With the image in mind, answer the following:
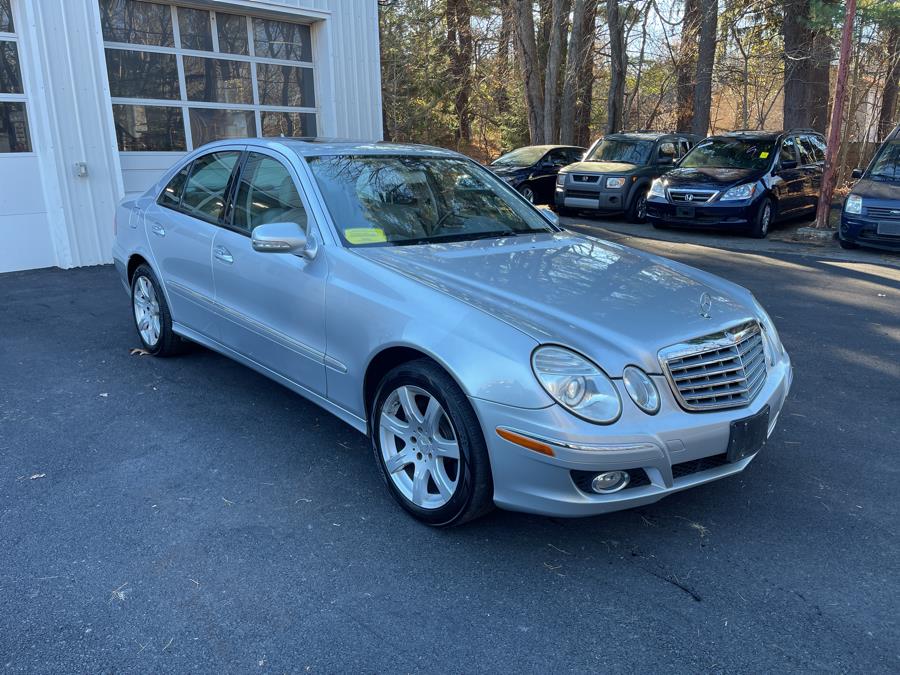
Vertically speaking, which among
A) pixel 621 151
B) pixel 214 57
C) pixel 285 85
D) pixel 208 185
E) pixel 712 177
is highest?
pixel 214 57

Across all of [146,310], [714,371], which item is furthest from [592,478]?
[146,310]

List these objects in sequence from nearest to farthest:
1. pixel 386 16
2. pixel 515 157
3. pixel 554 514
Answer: pixel 554 514 < pixel 515 157 < pixel 386 16

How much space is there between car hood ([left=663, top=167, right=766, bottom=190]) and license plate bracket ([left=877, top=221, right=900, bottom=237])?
231cm

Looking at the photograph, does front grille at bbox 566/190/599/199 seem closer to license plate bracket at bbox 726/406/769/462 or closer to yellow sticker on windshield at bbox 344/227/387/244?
yellow sticker on windshield at bbox 344/227/387/244

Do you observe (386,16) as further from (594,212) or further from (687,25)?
(594,212)

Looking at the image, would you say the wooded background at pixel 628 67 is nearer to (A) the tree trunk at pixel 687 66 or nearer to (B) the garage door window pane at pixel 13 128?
(A) the tree trunk at pixel 687 66

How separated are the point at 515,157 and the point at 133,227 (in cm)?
1167

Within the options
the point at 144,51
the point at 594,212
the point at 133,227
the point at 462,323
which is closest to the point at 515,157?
the point at 594,212

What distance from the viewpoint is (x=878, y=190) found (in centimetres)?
984

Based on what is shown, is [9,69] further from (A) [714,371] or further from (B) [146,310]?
(A) [714,371]

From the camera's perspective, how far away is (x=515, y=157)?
16.0m

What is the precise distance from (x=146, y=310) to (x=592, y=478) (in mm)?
3986

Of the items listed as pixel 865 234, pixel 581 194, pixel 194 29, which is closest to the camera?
pixel 194 29

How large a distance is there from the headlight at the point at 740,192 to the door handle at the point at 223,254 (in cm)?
936
